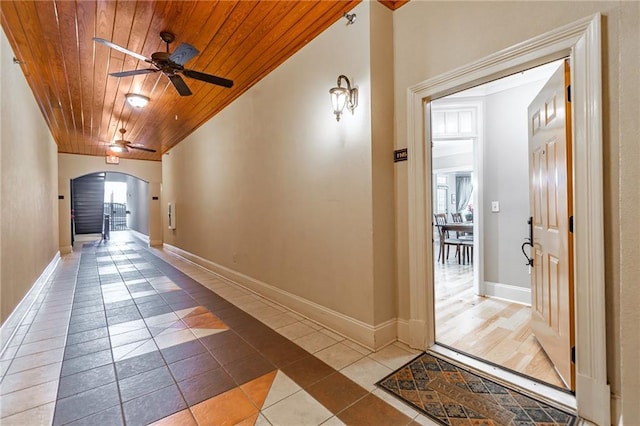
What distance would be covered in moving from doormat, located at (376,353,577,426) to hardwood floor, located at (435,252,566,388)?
345 mm

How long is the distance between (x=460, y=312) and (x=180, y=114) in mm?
5464

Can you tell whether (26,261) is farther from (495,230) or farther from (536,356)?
(495,230)

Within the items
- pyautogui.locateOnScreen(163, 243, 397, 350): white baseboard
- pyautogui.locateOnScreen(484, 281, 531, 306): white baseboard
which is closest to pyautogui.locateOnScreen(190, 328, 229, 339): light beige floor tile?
pyautogui.locateOnScreen(163, 243, 397, 350): white baseboard

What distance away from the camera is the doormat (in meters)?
1.54

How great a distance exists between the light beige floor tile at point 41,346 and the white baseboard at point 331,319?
6.50 ft

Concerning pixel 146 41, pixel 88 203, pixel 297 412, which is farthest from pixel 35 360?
pixel 88 203

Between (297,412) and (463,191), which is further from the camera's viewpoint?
(463,191)

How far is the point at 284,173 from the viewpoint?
3.35 m

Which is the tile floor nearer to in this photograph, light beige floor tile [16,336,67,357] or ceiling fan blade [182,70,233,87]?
light beige floor tile [16,336,67,357]

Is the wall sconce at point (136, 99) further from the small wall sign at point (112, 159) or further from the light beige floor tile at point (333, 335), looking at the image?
the small wall sign at point (112, 159)

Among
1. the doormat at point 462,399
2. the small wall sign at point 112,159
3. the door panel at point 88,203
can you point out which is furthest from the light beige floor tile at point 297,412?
the door panel at point 88,203

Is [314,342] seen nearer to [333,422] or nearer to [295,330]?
[295,330]

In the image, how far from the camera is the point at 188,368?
2.10 metres

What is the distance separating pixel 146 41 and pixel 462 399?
4177 mm
